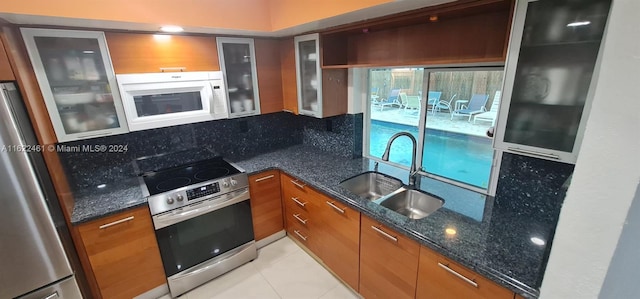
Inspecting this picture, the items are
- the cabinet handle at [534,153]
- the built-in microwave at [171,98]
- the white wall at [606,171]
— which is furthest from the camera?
the built-in microwave at [171,98]

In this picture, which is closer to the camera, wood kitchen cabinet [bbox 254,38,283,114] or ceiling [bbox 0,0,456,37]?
ceiling [bbox 0,0,456,37]

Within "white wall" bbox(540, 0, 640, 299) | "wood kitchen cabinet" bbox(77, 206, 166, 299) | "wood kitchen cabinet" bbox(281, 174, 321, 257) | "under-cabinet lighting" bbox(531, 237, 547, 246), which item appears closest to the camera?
"white wall" bbox(540, 0, 640, 299)

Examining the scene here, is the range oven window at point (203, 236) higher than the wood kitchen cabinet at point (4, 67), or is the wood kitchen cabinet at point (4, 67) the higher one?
the wood kitchen cabinet at point (4, 67)

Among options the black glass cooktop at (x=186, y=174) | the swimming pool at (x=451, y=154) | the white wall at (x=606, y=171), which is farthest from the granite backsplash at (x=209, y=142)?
the white wall at (x=606, y=171)

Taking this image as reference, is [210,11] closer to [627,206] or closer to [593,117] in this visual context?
[593,117]

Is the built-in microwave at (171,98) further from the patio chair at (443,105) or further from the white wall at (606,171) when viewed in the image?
the white wall at (606,171)

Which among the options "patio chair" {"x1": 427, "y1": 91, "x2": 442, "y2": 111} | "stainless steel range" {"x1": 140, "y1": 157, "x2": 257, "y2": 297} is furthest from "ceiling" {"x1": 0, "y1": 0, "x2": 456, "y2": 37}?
"stainless steel range" {"x1": 140, "y1": 157, "x2": 257, "y2": 297}

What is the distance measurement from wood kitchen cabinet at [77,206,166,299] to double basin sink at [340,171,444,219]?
4.68ft

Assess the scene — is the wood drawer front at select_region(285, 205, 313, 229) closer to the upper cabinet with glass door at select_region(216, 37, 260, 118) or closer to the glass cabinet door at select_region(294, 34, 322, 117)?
the glass cabinet door at select_region(294, 34, 322, 117)

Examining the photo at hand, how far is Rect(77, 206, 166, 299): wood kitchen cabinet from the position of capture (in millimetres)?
1669

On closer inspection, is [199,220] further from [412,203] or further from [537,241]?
[537,241]

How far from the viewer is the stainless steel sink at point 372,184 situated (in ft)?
6.72

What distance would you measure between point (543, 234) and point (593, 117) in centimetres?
113

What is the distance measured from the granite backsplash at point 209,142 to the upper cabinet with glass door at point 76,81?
1.04ft
